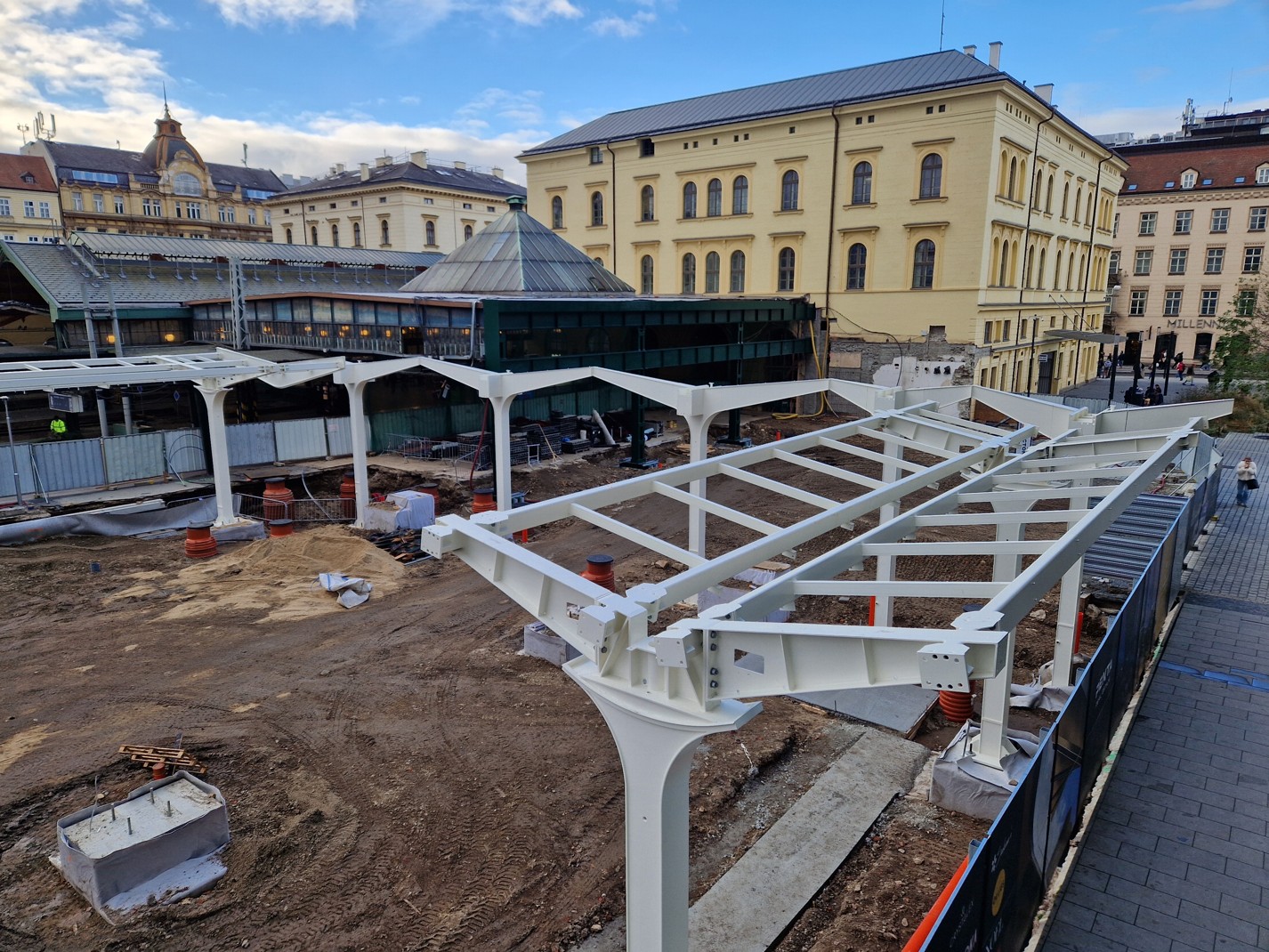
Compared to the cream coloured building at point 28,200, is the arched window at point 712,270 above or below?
below

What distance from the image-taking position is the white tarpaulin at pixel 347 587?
15188 mm

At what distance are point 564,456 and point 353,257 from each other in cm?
2268

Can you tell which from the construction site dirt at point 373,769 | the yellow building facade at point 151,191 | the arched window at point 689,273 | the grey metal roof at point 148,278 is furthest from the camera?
the yellow building facade at point 151,191

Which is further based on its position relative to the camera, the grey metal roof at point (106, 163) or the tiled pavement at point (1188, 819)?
the grey metal roof at point (106, 163)

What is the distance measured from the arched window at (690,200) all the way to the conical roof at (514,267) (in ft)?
32.7

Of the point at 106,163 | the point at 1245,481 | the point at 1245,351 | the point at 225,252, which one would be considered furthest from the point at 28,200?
the point at 1245,351

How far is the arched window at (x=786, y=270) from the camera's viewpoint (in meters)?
38.8

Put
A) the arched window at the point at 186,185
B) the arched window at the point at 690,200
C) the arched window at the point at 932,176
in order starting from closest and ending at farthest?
the arched window at the point at 932,176, the arched window at the point at 690,200, the arched window at the point at 186,185

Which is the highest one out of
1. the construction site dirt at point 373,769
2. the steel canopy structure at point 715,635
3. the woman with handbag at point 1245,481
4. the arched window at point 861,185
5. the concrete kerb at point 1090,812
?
the arched window at point 861,185

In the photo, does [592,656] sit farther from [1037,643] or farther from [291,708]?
[1037,643]

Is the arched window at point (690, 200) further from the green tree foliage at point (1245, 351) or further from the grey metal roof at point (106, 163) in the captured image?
the grey metal roof at point (106, 163)

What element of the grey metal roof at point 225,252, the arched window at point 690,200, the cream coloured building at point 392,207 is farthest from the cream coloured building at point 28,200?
the arched window at point 690,200

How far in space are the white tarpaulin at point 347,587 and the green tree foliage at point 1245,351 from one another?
114 ft

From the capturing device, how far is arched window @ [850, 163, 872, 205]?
3606cm
